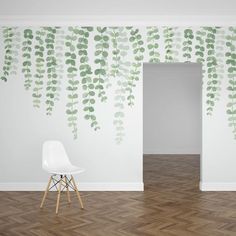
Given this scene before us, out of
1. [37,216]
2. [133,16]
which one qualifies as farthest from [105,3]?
[37,216]

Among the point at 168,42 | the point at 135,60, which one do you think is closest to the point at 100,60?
the point at 135,60

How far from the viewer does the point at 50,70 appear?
4953 mm

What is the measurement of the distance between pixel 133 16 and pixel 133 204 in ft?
8.54

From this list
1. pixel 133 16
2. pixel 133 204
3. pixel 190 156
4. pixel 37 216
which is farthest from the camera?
pixel 190 156

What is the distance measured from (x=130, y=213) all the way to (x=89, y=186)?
50.7 inches

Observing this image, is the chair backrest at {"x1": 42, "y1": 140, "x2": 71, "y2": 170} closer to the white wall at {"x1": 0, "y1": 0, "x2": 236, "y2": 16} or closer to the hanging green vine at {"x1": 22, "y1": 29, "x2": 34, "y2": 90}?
the hanging green vine at {"x1": 22, "y1": 29, "x2": 34, "y2": 90}

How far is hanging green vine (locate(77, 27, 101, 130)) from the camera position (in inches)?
195

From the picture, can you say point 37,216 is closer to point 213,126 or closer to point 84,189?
point 84,189

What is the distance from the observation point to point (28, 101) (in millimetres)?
4953

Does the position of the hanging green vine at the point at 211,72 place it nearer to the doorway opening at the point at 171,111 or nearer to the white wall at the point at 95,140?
the white wall at the point at 95,140

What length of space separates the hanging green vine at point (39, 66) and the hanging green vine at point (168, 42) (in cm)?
180

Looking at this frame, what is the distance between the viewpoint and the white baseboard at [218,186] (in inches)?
195

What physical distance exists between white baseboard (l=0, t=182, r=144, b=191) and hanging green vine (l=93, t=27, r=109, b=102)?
49.3 inches

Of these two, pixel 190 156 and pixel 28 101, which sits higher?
pixel 28 101
